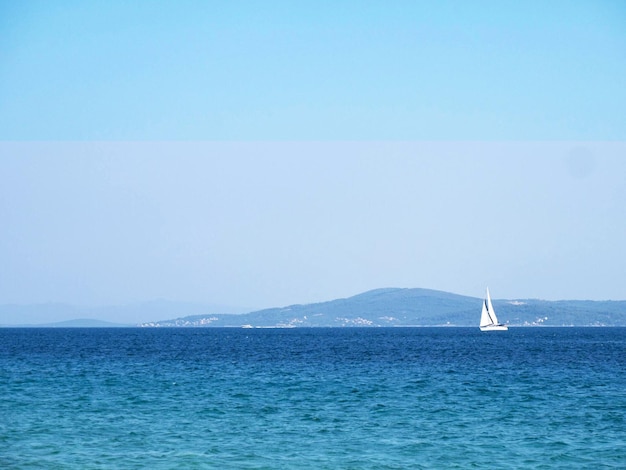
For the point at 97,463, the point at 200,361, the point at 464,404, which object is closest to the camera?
the point at 97,463

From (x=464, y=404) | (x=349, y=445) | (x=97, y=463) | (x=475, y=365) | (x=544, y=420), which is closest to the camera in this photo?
(x=97, y=463)

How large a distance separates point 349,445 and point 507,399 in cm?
1608

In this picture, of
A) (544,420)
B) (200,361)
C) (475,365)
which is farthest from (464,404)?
(200,361)

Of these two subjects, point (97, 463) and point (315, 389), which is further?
point (315, 389)

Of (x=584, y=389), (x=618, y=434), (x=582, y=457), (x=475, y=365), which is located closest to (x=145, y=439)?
(x=582, y=457)

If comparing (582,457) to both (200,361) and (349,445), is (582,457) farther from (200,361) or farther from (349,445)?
(200,361)

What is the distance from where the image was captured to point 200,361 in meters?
80.1

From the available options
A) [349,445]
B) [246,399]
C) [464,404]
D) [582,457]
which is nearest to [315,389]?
[246,399]

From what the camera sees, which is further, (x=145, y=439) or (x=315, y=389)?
(x=315, y=389)

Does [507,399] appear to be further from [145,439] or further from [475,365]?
[475,365]

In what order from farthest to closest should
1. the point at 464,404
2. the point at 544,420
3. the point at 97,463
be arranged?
the point at 464,404 < the point at 544,420 < the point at 97,463

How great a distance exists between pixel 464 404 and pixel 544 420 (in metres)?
6.18

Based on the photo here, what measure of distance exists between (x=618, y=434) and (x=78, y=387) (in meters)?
31.6

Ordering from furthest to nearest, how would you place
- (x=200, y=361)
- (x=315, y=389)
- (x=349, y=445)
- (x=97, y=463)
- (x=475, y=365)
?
(x=200, y=361) < (x=475, y=365) < (x=315, y=389) < (x=349, y=445) < (x=97, y=463)
